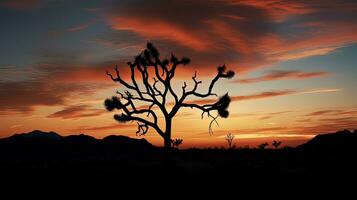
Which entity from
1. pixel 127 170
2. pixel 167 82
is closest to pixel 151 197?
pixel 127 170

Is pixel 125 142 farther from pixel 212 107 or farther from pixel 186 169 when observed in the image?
pixel 186 169

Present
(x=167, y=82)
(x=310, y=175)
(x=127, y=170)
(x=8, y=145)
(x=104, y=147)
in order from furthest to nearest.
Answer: (x=8, y=145) → (x=104, y=147) → (x=167, y=82) → (x=127, y=170) → (x=310, y=175)

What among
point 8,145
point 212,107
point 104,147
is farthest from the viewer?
point 8,145

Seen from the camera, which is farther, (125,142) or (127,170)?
(125,142)

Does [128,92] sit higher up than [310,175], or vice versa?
[128,92]

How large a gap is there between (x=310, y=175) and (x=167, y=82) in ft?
39.2

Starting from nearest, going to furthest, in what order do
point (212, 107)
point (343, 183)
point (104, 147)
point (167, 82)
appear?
1. point (343, 183)
2. point (167, 82)
3. point (212, 107)
4. point (104, 147)

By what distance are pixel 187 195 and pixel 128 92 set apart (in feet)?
50.0

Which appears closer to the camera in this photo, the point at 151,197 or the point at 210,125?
the point at 151,197

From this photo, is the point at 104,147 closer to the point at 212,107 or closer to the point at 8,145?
the point at 8,145

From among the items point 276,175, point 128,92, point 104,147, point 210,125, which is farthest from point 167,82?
point 104,147

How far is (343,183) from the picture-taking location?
16.2m

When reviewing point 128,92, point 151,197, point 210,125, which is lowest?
point 151,197

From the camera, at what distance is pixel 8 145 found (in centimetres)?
8856
